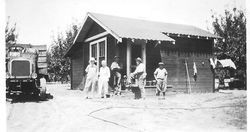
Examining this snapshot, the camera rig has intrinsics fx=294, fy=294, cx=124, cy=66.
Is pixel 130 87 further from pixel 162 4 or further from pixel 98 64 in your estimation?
pixel 162 4

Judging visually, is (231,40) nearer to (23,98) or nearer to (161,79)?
(161,79)

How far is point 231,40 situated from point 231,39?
0.20 feet

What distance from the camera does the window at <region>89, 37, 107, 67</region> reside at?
9.56 metres

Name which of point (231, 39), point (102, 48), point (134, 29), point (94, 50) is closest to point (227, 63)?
point (231, 39)

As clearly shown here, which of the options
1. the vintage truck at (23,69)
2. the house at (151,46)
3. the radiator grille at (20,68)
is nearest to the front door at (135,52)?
the house at (151,46)

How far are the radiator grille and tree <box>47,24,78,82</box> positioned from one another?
2.51 meters

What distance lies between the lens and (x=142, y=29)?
29.9 feet

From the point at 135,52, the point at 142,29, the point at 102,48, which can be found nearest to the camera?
the point at 142,29

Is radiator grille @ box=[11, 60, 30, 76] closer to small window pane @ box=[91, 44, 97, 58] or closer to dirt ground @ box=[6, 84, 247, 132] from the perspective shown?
dirt ground @ box=[6, 84, 247, 132]

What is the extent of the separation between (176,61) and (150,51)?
109 cm

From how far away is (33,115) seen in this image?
5.64 m

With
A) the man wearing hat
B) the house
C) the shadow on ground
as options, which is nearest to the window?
the house

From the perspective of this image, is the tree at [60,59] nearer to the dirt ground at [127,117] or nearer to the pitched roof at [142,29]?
the pitched roof at [142,29]

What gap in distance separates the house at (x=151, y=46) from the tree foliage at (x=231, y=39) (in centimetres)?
40
